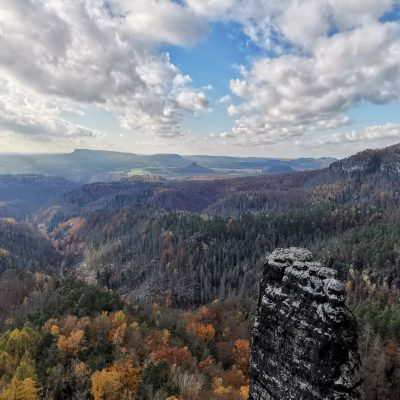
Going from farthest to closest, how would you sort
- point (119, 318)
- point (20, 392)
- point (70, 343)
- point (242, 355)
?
point (119, 318) < point (242, 355) < point (70, 343) < point (20, 392)

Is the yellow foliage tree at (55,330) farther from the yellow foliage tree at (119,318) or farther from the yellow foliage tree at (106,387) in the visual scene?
the yellow foliage tree at (106,387)

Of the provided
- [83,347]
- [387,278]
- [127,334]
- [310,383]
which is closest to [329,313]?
[310,383]

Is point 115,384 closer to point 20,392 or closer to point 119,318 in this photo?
point 20,392

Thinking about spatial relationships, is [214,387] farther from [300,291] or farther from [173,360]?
[300,291]

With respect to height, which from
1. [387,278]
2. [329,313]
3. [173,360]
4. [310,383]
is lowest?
[387,278]

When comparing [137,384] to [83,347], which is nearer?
[137,384]

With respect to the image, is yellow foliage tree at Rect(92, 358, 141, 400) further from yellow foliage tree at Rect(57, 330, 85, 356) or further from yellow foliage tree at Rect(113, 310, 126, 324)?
yellow foliage tree at Rect(113, 310, 126, 324)

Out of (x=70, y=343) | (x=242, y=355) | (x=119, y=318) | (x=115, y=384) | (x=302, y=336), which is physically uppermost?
(x=302, y=336)

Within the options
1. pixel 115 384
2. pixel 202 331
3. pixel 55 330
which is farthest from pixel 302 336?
pixel 202 331

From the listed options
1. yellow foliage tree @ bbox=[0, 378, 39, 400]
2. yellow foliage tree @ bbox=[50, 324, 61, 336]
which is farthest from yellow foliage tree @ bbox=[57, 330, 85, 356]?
yellow foliage tree @ bbox=[0, 378, 39, 400]
